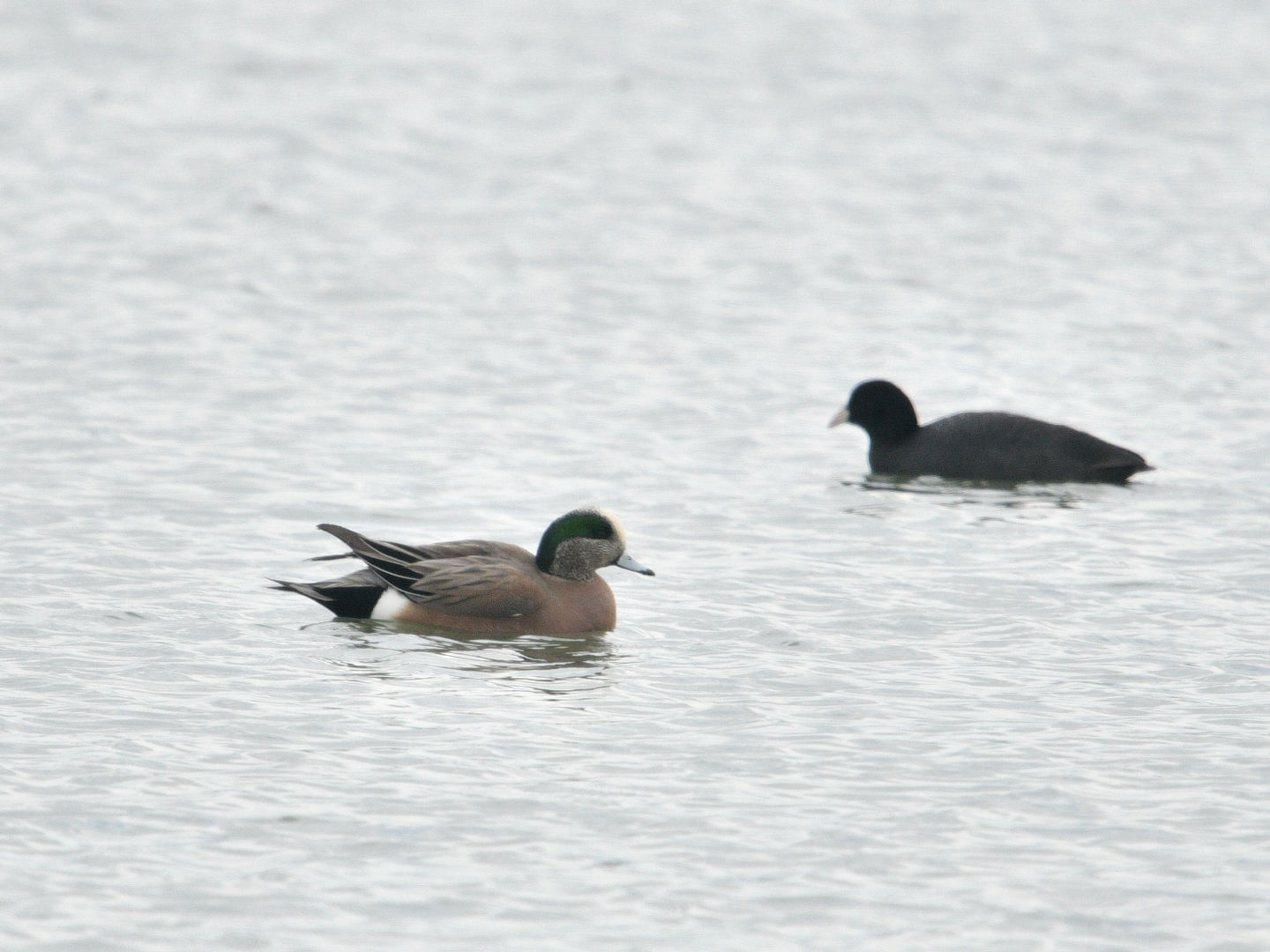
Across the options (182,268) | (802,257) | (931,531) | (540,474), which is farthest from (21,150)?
(931,531)

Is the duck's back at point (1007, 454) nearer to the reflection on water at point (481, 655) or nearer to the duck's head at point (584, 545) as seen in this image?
the duck's head at point (584, 545)

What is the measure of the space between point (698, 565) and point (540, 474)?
2.18 m

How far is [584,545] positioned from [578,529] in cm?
9

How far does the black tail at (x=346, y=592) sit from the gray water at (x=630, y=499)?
178mm

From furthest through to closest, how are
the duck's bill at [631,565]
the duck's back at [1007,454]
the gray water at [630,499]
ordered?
the duck's back at [1007,454] < the duck's bill at [631,565] < the gray water at [630,499]

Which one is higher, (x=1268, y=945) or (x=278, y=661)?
(x=278, y=661)

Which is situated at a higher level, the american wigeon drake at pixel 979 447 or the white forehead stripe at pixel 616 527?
the american wigeon drake at pixel 979 447

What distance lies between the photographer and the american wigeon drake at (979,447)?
13938mm

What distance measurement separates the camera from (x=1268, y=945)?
6.72 m

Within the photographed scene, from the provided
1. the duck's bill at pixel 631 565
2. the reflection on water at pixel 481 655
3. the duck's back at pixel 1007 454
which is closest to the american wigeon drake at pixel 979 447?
the duck's back at pixel 1007 454

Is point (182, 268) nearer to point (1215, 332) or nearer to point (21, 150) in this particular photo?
point (21, 150)

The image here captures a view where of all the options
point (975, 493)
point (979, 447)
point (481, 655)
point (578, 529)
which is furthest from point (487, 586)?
point (979, 447)

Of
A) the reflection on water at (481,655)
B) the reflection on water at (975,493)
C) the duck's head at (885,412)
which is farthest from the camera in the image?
the duck's head at (885,412)

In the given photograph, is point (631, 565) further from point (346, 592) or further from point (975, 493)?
point (975, 493)
